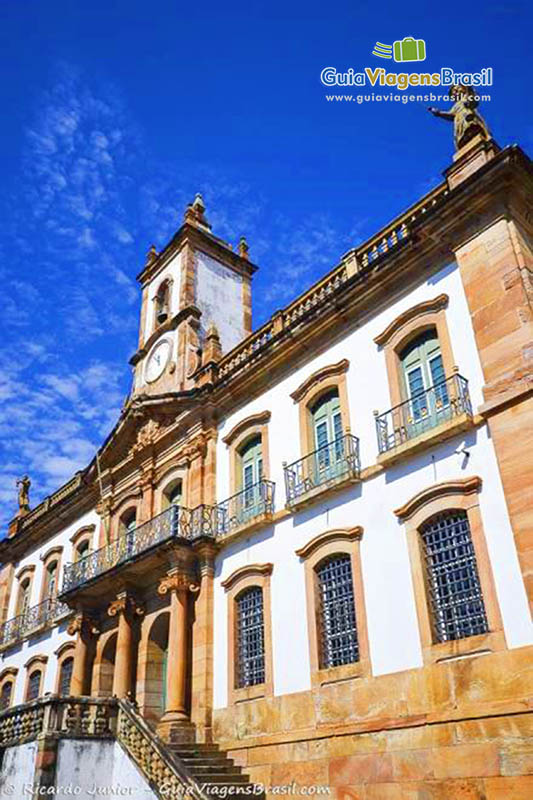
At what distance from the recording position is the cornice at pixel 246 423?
1608cm

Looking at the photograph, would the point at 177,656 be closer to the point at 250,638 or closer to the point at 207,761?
the point at 250,638

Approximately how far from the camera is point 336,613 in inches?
500

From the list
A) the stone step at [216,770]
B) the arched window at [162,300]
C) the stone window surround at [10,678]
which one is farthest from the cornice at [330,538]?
the stone window surround at [10,678]

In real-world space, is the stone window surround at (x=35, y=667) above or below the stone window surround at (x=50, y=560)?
below

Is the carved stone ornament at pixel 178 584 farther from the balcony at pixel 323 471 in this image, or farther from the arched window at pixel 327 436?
the arched window at pixel 327 436

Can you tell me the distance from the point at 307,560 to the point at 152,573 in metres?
4.95

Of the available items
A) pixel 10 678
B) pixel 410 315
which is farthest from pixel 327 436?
pixel 10 678

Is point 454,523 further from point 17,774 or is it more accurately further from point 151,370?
point 151,370

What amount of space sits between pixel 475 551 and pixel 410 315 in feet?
15.5

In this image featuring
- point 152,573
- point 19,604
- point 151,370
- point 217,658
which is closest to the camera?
point 217,658

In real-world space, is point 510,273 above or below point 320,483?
above

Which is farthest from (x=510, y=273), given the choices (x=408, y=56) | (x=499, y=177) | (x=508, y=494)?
(x=408, y=56)

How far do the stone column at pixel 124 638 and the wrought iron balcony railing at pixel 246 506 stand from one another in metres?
3.14

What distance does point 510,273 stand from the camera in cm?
1159
